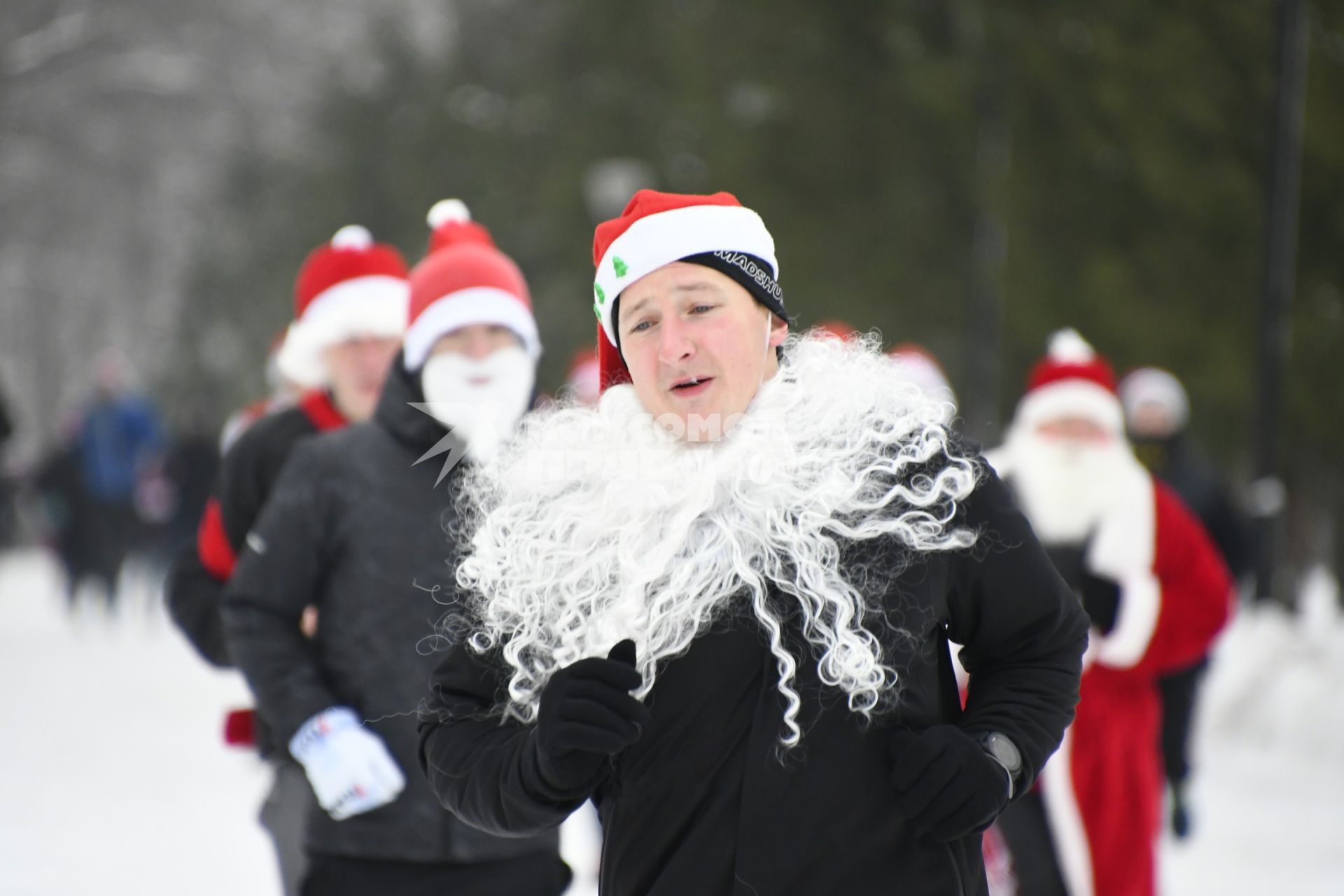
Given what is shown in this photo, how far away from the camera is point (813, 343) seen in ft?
7.95

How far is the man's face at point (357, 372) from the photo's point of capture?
4.27 m

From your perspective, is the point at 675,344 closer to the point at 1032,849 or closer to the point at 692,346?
the point at 692,346

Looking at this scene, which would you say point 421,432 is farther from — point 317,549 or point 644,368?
point 644,368

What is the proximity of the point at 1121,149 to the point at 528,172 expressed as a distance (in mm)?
13235

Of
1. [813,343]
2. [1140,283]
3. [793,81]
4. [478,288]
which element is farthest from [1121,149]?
[813,343]

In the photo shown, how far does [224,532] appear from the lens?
13.3 feet

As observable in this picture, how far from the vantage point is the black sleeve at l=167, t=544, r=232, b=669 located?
12.8ft

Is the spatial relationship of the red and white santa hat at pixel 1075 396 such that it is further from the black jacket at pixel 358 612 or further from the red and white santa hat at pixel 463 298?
the black jacket at pixel 358 612

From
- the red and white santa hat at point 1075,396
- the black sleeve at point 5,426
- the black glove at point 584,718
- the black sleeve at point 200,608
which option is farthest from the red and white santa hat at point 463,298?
the black sleeve at point 5,426

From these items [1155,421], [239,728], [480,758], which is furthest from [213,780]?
[480,758]

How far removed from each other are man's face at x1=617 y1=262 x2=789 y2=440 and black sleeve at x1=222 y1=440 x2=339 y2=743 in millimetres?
1278

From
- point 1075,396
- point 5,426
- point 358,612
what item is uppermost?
point 5,426

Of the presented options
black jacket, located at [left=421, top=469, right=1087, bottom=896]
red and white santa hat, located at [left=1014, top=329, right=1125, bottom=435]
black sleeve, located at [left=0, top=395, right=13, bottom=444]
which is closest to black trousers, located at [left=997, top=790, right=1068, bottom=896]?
red and white santa hat, located at [left=1014, top=329, right=1125, bottom=435]

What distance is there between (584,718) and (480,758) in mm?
254
